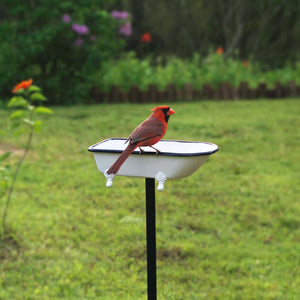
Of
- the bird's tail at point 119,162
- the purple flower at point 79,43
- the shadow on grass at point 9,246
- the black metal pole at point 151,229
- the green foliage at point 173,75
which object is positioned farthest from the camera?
the green foliage at point 173,75

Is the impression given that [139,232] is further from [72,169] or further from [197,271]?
[72,169]

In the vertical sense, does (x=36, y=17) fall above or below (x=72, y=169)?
above

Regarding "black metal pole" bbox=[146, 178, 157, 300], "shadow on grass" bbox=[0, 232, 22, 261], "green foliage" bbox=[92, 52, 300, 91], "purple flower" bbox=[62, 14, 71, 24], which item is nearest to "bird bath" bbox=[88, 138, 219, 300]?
"black metal pole" bbox=[146, 178, 157, 300]

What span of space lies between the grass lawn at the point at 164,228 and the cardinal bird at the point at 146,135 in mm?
1273

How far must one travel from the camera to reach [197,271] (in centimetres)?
312

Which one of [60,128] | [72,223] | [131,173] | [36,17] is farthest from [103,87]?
[131,173]

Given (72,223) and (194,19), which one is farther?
(194,19)

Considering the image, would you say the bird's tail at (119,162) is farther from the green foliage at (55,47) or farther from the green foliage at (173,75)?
the green foliage at (173,75)

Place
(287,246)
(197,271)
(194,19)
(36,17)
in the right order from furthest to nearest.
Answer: (194,19) → (36,17) → (287,246) → (197,271)

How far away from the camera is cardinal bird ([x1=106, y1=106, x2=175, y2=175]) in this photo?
192 cm

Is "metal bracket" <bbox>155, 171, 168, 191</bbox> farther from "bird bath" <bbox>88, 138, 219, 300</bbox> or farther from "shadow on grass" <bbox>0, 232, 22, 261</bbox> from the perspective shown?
"shadow on grass" <bbox>0, 232, 22, 261</bbox>

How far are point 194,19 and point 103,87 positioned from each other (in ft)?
18.5

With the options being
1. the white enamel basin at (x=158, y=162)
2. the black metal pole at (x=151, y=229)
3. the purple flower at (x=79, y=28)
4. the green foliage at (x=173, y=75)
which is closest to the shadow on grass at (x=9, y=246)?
the black metal pole at (x=151, y=229)

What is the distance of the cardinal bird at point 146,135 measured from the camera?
1.92 metres
